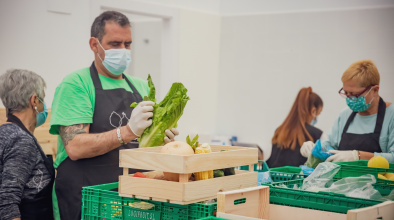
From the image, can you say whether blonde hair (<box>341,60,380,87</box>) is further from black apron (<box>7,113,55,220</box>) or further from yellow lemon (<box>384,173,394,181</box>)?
black apron (<box>7,113,55,220</box>)

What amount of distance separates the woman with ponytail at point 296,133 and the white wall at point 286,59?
851 mm

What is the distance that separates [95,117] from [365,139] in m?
1.87

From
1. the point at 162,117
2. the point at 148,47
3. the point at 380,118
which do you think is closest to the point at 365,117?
the point at 380,118

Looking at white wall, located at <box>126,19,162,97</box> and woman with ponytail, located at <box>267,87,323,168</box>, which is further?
white wall, located at <box>126,19,162,97</box>

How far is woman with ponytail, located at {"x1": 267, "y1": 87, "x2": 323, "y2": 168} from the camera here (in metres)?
Result: 5.44

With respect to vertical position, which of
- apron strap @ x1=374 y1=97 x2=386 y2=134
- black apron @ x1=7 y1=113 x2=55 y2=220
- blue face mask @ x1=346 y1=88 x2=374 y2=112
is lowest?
black apron @ x1=7 y1=113 x2=55 y2=220

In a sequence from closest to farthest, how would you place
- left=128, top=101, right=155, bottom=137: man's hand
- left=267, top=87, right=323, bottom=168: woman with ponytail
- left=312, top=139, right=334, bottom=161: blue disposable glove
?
1. left=128, top=101, right=155, bottom=137: man's hand
2. left=312, top=139, right=334, bottom=161: blue disposable glove
3. left=267, top=87, right=323, bottom=168: woman with ponytail

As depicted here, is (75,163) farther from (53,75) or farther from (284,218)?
(53,75)

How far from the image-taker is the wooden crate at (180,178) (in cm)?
195

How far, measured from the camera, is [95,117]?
9.50 feet

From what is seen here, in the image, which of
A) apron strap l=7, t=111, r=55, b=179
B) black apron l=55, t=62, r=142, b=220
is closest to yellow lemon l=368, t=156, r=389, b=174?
black apron l=55, t=62, r=142, b=220

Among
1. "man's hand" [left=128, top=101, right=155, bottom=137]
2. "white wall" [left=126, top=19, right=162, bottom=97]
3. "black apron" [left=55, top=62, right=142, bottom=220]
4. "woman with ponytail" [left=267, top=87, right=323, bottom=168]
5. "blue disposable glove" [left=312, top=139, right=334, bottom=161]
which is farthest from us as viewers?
"white wall" [left=126, top=19, right=162, bottom=97]

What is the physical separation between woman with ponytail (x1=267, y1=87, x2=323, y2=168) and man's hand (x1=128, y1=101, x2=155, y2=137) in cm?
323

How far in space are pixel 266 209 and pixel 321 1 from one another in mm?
4969
